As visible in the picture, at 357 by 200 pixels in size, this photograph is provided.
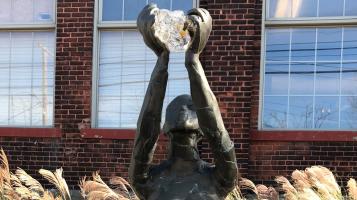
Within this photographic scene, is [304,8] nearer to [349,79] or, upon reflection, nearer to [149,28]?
[349,79]

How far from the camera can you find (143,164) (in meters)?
2.62

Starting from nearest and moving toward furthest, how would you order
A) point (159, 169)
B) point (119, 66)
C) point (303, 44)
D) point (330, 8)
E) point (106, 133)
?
1. point (159, 169)
2. point (330, 8)
3. point (303, 44)
4. point (106, 133)
5. point (119, 66)

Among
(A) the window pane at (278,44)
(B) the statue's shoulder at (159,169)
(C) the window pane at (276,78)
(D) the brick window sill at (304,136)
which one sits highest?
(A) the window pane at (278,44)

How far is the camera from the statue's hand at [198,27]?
2314mm

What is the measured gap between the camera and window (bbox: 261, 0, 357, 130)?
7.64m

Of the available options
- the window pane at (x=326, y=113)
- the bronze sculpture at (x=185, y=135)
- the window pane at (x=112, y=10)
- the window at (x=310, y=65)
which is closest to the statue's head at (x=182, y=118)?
the bronze sculpture at (x=185, y=135)

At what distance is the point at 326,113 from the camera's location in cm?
765

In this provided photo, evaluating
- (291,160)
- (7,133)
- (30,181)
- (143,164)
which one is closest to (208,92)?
(143,164)

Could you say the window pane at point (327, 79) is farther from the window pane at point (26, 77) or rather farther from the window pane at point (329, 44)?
the window pane at point (26, 77)

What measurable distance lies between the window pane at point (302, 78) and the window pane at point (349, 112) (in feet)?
1.49

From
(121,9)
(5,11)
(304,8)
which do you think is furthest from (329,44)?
(5,11)

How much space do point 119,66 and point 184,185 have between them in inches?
226

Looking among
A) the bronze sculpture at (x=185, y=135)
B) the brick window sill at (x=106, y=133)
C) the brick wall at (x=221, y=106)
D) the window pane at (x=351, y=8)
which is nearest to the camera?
the bronze sculpture at (x=185, y=135)

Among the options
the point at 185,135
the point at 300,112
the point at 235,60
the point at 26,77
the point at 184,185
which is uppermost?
the point at 235,60
